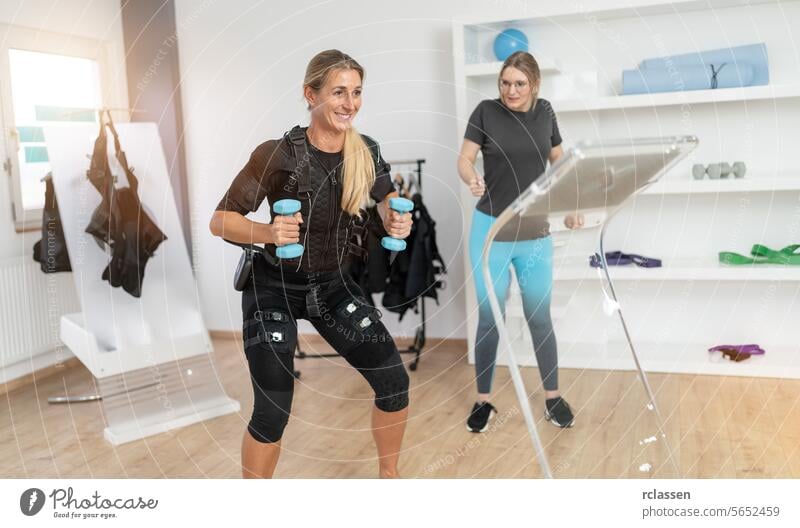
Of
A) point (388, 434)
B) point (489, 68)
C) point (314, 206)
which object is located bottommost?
point (388, 434)

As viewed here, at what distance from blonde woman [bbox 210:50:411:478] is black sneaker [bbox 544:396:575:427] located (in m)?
1.07

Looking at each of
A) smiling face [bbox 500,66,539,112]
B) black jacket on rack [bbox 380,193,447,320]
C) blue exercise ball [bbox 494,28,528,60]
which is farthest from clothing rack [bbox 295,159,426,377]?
smiling face [bbox 500,66,539,112]

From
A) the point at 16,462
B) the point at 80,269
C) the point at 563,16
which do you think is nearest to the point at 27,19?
the point at 80,269

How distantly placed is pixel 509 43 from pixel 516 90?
3.59ft

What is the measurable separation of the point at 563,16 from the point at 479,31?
0.42m

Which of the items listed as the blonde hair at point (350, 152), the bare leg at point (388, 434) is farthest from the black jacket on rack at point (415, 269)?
the blonde hair at point (350, 152)

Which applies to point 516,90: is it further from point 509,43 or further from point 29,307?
point 29,307

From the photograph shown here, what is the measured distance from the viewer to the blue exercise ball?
3.99 m

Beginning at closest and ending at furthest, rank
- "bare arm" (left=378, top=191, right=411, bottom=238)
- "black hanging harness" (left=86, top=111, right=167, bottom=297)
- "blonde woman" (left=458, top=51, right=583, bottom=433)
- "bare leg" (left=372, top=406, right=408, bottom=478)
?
"bare arm" (left=378, top=191, right=411, bottom=238) → "bare leg" (left=372, top=406, right=408, bottom=478) → "blonde woman" (left=458, top=51, right=583, bottom=433) → "black hanging harness" (left=86, top=111, right=167, bottom=297)

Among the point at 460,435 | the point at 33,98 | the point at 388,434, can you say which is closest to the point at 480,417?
the point at 460,435

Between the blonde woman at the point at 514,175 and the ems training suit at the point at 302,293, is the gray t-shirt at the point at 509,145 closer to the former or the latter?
the blonde woman at the point at 514,175

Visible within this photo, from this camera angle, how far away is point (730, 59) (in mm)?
3734

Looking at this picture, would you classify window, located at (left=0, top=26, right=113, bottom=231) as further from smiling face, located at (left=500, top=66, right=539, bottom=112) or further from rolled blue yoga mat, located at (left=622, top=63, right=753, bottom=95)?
rolled blue yoga mat, located at (left=622, top=63, right=753, bottom=95)
